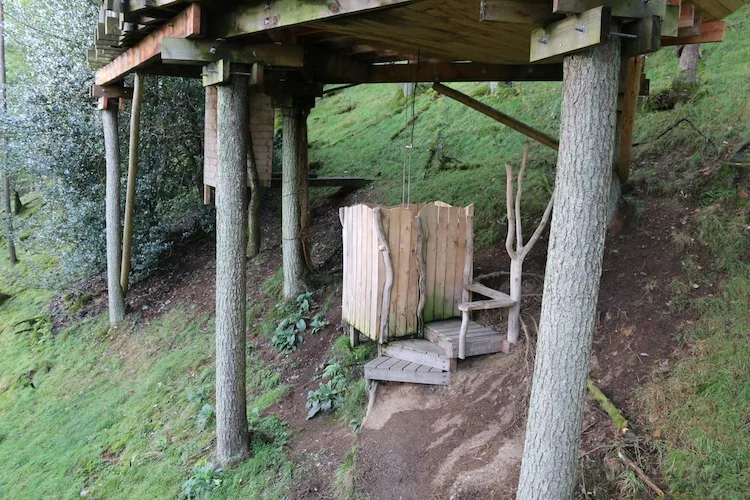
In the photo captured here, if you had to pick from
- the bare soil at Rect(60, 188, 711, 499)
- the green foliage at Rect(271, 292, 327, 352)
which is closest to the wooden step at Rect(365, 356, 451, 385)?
the bare soil at Rect(60, 188, 711, 499)

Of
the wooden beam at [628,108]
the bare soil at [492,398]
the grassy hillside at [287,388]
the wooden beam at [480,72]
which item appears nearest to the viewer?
the grassy hillside at [287,388]

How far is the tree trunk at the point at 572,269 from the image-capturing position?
3146 millimetres

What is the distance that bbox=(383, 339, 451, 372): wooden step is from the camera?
17.6 ft

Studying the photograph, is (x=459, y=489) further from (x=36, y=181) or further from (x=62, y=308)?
(x=36, y=181)

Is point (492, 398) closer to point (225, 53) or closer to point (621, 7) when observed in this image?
point (621, 7)

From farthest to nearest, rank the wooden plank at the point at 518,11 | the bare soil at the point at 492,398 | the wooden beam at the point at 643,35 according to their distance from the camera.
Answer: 1. the bare soil at the point at 492,398
2. the wooden plank at the point at 518,11
3. the wooden beam at the point at 643,35

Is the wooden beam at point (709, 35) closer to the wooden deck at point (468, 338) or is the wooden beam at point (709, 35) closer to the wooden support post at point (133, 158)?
the wooden deck at point (468, 338)

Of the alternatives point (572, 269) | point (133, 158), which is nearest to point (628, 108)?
point (572, 269)

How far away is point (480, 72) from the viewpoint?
24.3 feet

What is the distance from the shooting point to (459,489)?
4.20m

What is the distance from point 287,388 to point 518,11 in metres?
5.19

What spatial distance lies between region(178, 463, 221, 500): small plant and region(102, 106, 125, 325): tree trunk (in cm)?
582

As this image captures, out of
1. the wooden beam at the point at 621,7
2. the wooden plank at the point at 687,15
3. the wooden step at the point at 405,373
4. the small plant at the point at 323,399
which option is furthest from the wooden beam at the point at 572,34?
the small plant at the point at 323,399

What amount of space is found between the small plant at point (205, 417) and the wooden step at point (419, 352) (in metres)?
2.51
